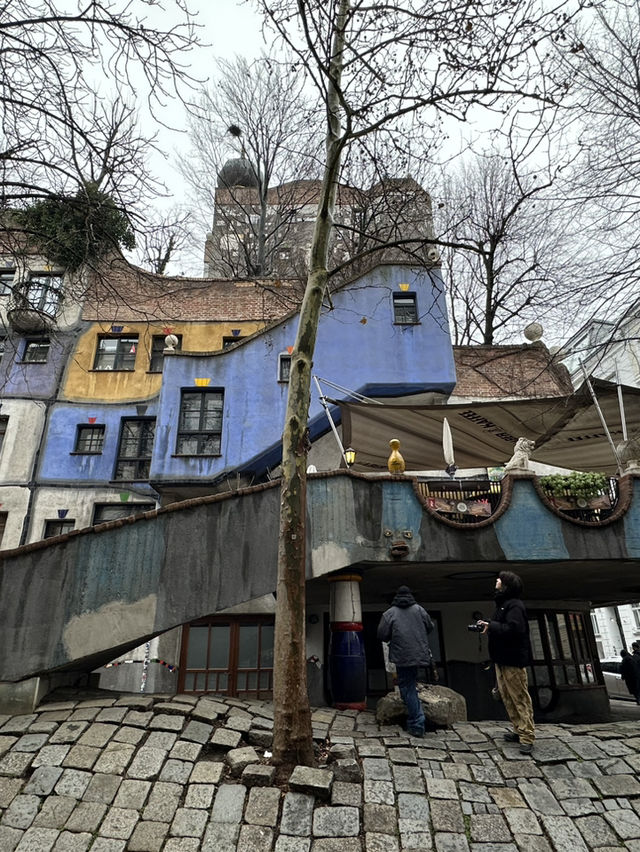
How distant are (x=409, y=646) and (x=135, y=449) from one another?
38.8 ft

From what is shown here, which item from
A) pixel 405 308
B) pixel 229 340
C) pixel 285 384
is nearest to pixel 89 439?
pixel 229 340

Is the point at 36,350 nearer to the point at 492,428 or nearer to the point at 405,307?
the point at 405,307

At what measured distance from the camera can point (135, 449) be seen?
16281 millimetres

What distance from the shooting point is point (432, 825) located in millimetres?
4812

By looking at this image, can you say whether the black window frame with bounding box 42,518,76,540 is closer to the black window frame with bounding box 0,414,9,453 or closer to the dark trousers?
the black window frame with bounding box 0,414,9,453

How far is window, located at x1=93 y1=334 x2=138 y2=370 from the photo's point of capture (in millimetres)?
17531

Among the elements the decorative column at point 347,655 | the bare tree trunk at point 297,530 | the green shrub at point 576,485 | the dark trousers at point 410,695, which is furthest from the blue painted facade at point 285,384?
the dark trousers at point 410,695

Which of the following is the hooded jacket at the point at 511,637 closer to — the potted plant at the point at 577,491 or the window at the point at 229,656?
the potted plant at the point at 577,491

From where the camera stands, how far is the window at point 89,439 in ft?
53.4

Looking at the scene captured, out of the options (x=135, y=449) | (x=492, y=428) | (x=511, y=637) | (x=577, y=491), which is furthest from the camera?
(x=135, y=449)

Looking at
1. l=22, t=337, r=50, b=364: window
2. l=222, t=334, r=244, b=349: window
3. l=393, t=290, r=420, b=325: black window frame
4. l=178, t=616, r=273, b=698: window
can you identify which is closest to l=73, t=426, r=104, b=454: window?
l=22, t=337, r=50, b=364: window

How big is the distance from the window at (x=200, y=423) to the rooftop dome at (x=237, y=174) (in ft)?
51.7

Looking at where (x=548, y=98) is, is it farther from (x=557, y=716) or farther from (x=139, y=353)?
(x=139, y=353)

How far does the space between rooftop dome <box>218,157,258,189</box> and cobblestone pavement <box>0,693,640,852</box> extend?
2547 centimetres
